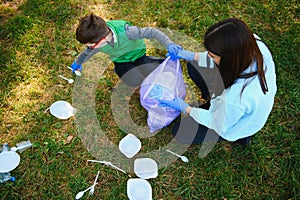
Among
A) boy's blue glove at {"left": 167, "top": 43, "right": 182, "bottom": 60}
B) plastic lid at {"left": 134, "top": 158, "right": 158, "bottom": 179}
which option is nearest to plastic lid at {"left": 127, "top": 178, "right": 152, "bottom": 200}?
plastic lid at {"left": 134, "top": 158, "right": 158, "bottom": 179}

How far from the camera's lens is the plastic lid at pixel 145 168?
198 centimetres

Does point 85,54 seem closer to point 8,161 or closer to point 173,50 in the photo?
point 173,50

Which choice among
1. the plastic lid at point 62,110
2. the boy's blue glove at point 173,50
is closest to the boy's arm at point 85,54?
the plastic lid at point 62,110

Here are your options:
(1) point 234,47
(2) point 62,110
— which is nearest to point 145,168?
(2) point 62,110

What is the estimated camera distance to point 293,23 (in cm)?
272

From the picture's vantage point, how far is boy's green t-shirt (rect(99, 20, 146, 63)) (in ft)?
6.53

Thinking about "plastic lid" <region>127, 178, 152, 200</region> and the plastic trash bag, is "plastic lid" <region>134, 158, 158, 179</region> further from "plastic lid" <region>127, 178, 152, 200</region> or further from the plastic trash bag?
the plastic trash bag

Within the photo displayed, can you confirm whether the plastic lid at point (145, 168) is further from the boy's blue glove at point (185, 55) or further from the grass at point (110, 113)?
the boy's blue glove at point (185, 55)

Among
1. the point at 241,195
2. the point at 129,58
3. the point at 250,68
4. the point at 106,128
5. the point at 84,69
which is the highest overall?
the point at 250,68

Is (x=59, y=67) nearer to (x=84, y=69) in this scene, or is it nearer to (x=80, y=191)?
(x=84, y=69)

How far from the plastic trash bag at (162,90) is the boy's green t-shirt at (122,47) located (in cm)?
25

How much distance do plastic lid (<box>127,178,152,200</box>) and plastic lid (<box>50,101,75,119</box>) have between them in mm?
740

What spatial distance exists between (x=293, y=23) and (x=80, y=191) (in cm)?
243

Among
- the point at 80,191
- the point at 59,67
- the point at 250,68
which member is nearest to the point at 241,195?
the point at 250,68
